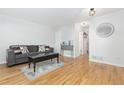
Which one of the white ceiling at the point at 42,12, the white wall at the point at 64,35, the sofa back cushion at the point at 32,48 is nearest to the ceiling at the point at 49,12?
the white ceiling at the point at 42,12

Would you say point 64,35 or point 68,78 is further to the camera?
point 64,35

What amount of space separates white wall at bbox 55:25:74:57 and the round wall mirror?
199cm

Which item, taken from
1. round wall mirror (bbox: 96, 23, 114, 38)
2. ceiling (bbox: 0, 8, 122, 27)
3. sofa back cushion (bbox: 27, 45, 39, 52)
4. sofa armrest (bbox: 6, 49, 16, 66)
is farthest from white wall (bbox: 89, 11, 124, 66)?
sofa armrest (bbox: 6, 49, 16, 66)

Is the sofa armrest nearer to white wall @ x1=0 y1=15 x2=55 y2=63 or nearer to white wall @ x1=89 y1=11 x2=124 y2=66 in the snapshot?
white wall @ x1=0 y1=15 x2=55 y2=63

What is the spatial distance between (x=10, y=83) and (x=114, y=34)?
4.48 m

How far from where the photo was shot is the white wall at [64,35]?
615cm

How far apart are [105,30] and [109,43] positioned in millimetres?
679

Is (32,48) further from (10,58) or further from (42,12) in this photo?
(42,12)

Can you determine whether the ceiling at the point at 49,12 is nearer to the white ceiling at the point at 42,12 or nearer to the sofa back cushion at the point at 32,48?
the white ceiling at the point at 42,12

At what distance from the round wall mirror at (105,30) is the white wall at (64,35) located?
199cm

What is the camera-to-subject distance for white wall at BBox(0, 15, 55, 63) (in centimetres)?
420

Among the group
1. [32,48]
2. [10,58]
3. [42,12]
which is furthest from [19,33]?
[42,12]

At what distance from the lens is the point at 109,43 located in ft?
13.7

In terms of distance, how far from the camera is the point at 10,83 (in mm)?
2254
